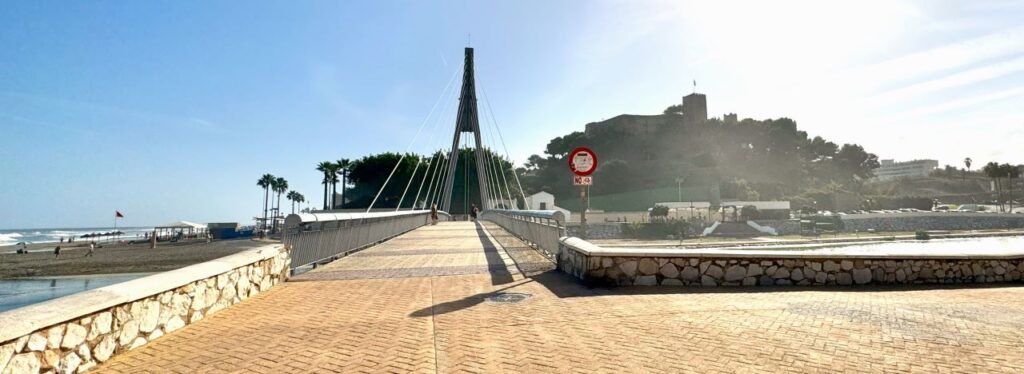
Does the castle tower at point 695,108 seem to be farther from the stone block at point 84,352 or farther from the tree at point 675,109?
the stone block at point 84,352

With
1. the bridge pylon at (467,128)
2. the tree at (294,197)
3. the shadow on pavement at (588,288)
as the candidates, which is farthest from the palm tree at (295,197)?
the shadow on pavement at (588,288)

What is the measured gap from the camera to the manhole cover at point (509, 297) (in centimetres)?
656

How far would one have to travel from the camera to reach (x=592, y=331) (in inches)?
192

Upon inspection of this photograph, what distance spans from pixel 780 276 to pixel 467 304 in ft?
18.1

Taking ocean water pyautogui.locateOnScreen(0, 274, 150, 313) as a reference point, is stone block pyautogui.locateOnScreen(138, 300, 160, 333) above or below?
above

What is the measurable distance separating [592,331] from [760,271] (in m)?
4.64

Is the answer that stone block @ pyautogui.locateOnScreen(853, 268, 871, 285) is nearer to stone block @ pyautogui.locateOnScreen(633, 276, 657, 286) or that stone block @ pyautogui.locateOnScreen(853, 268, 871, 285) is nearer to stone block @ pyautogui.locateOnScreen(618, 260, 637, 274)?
stone block @ pyautogui.locateOnScreen(633, 276, 657, 286)

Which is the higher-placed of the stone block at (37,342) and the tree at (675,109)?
the tree at (675,109)

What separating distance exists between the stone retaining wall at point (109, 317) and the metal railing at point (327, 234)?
7.69ft

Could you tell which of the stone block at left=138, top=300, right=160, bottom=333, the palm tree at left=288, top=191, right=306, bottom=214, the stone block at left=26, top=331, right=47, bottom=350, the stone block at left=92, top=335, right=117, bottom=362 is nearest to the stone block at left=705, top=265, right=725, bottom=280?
the stone block at left=138, top=300, right=160, bottom=333

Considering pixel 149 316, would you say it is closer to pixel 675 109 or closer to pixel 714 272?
pixel 714 272

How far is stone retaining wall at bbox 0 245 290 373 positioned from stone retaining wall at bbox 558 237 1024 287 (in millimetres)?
5377

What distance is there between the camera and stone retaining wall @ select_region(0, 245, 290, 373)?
3396 millimetres

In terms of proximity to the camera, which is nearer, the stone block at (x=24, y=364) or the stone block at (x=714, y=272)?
the stone block at (x=24, y=364)
